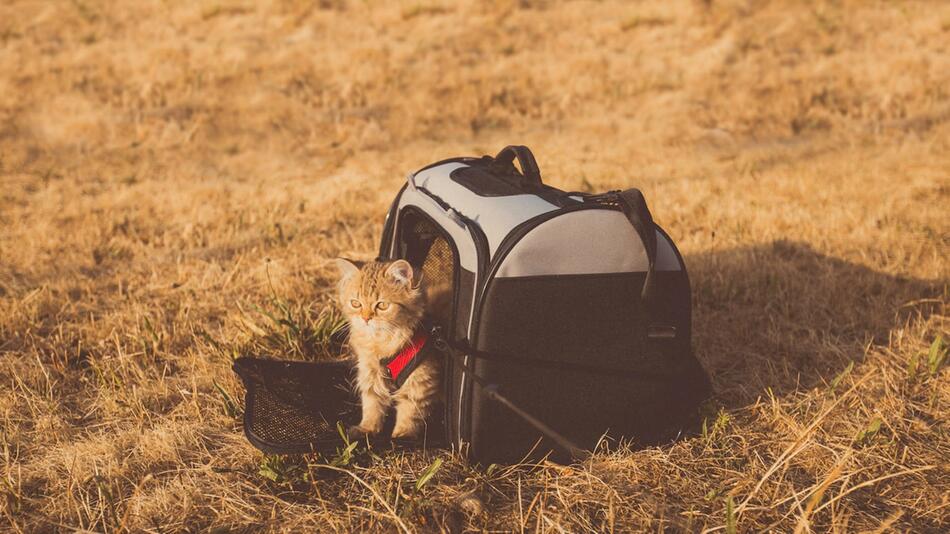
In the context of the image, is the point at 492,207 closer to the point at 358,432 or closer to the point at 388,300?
the point at 388,300

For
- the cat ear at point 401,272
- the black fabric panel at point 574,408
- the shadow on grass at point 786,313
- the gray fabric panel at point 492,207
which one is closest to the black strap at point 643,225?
the gray fabric panel at point 492,207

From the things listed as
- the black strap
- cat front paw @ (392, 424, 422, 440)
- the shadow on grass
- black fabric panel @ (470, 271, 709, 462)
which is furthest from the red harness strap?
the shadow on grass

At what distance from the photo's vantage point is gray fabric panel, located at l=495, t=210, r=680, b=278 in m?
2.18

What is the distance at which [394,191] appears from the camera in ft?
19.3

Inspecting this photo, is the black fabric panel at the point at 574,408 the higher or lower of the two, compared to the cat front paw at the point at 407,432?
higher

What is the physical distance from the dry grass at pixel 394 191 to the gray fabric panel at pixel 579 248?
77 cm

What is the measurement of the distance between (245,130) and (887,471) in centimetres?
742

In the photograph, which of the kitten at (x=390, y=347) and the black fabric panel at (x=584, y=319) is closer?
the black fabric panel at (x=584, y=319)

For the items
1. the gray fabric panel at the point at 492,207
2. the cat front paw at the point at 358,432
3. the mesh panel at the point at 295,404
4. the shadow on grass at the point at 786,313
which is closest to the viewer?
the gray fabric panel at the point at 492,207

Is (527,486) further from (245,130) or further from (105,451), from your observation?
(245,130)

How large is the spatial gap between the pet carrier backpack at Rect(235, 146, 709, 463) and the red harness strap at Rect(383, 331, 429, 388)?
0.11 meters

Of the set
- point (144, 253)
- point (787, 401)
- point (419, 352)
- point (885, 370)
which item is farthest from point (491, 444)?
point (144, 253)

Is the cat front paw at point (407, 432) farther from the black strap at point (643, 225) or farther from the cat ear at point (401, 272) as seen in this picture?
the black strap at point (643, 225)

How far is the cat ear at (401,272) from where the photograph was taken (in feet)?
8.13
